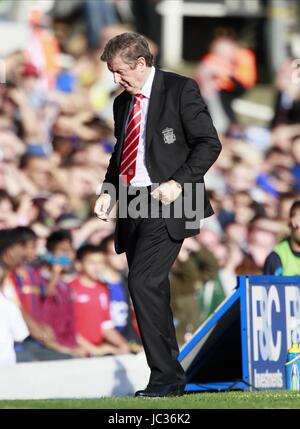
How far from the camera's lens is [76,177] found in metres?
11.4

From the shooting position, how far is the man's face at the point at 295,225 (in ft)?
29.3

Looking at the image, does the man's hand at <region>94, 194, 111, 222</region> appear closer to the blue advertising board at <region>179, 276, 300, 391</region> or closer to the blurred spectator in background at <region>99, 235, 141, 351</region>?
the blue advertising board at <region>179, 276, 300, 391</region>

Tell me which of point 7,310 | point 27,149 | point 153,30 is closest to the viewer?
point 7,310

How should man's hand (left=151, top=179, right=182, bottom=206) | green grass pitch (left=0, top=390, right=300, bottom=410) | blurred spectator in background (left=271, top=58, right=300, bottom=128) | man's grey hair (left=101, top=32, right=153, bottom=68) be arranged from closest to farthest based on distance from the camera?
green grass pitch (left=0, top=390, right=300, bottom=410) → man's hand (left=151, top=179, right=182, bottom=206) → man's grey hair (left=101, top=32, right=153, bottom=68) → blurred spectator in background (left=271, top=58, right=300, bottom=128)

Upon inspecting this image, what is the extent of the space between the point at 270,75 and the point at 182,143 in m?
8.35

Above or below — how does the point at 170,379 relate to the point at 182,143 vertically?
below

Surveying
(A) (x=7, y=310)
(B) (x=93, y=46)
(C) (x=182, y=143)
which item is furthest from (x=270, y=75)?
(C) (x=182, y=143)

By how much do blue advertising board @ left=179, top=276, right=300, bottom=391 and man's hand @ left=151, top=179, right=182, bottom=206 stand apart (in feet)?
5.70

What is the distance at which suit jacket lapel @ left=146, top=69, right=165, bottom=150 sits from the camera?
6.18 metres

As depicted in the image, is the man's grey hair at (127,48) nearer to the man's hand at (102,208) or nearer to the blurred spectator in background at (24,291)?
the man's hand at (102,208)

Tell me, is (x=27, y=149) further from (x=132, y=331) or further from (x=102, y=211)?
(x=102, y=211)

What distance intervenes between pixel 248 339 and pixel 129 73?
2230 millimetres

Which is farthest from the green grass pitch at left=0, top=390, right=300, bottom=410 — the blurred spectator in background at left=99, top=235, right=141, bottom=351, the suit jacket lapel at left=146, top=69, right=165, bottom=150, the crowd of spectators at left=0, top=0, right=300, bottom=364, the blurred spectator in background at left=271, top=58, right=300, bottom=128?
the blurred spectator in background at left=271, top=58, right=300, bottom=128

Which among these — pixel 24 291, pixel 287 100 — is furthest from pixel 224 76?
pixel 24 291
